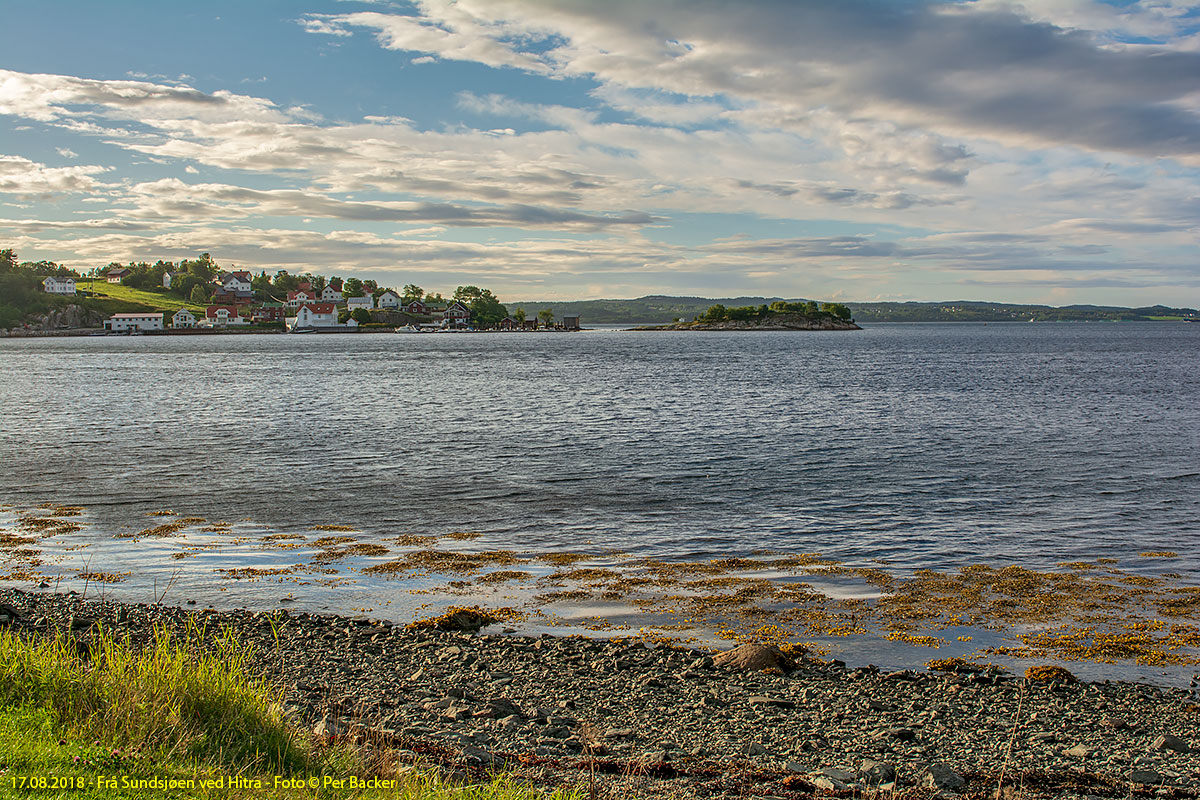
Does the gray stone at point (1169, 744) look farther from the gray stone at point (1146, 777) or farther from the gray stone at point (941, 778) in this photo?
the gray stone at point (941, 778)

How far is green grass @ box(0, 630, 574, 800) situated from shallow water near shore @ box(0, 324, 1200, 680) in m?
7.43

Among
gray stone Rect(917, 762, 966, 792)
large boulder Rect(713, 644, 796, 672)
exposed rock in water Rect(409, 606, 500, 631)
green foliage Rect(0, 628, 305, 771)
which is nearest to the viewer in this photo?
green foliage Rect(0, 628, 305, 771)

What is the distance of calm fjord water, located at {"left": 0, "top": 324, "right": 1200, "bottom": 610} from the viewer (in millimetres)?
22359

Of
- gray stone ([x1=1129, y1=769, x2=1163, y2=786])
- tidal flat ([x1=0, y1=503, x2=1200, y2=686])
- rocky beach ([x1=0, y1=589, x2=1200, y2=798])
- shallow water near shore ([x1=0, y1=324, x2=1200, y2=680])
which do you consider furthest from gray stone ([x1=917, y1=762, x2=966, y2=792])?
shallow water near shore ([x1=0, y1=324, x2=1200, y2=680])

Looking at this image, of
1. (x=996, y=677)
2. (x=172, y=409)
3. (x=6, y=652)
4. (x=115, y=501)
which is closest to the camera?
(x=6, y=652)

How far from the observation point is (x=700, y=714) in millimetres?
11438

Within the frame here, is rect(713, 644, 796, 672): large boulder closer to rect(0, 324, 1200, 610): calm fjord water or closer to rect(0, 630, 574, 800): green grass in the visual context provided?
rect(0, 630, 574, 800): green grass

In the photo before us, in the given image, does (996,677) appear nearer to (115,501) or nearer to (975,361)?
(115,501)

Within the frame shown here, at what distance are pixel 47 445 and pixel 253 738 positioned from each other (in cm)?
3704

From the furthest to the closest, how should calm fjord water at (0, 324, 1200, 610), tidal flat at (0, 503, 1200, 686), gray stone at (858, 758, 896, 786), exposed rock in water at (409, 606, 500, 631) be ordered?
calm fjord water at (0, 324, 1200, 610), exposed rock in water at (409, 606, 500, 631), tidal flat at (0, 503, 1200, 686), gray stone at (858, 758, 896, 786)

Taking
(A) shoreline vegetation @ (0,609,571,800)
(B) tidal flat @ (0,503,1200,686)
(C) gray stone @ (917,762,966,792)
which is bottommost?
(B) tidal flat @ (0,503,1200,686)

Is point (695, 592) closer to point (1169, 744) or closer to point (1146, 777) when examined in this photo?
point (1169, 744)

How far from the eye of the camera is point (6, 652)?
360 inches

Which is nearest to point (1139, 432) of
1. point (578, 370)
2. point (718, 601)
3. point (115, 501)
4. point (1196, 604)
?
point (1196, 604)
